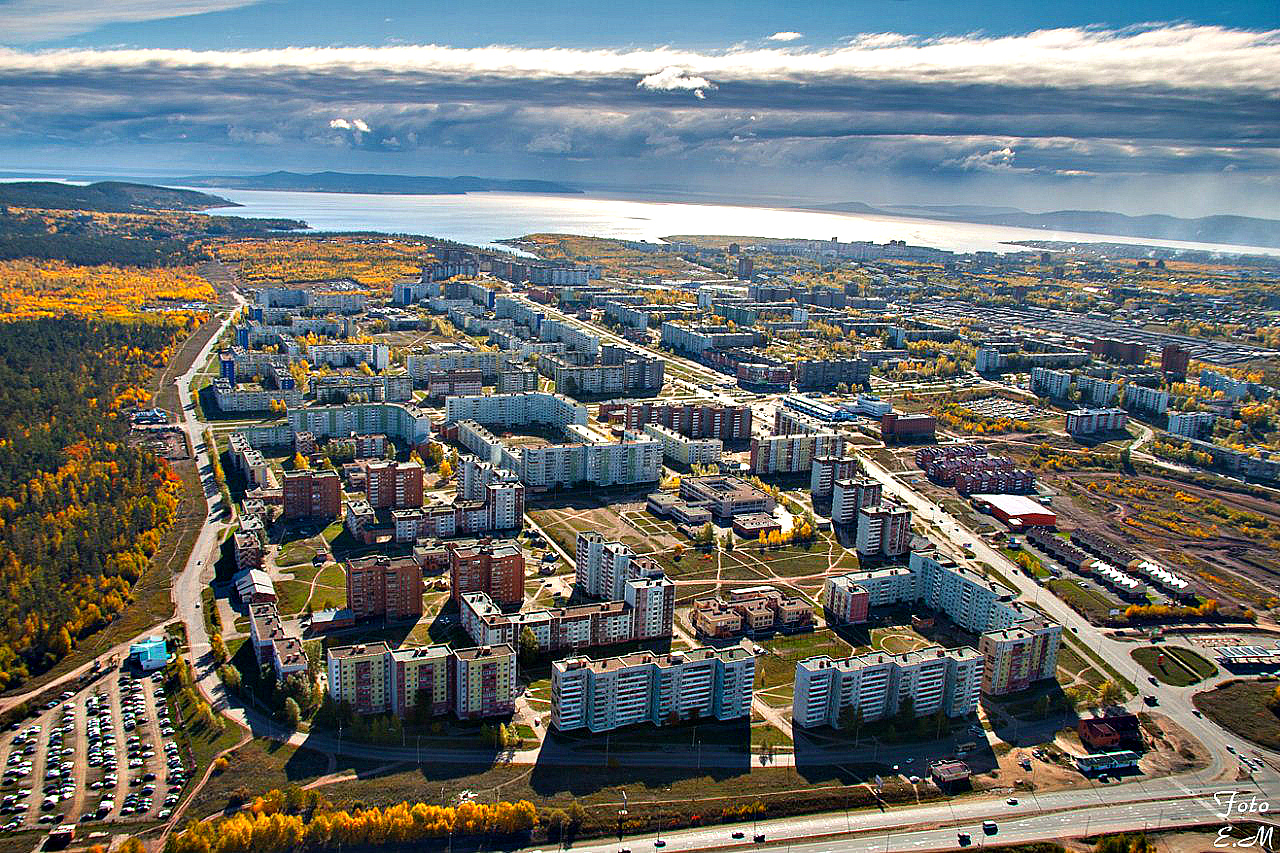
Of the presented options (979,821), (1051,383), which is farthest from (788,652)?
(1051,383)

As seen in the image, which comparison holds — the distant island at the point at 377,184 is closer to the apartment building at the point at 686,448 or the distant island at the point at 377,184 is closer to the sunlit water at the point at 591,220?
the sunlit water at the point at 591,220

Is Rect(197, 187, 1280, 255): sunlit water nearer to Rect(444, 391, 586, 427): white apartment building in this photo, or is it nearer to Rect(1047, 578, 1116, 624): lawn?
Rect(444, 391, 586, 427): white apartment building

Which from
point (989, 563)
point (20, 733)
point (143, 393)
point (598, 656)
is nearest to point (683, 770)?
point (598, 656)

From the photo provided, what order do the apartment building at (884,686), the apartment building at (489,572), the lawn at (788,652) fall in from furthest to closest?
the apartment building at (489,572)
the lawn at (788,652)
the apartment building at (884,686)

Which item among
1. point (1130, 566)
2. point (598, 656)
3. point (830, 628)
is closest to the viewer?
point (598, 656)

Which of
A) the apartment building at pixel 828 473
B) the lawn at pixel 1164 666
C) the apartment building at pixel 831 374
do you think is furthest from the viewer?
the apartment building at pixel 831 374

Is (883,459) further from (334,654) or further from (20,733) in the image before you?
(20,733)

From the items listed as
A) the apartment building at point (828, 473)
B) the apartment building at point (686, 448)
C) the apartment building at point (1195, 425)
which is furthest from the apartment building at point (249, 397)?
the apartment building at point (1195, 425)

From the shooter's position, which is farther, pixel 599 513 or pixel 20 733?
pixel 599 513
